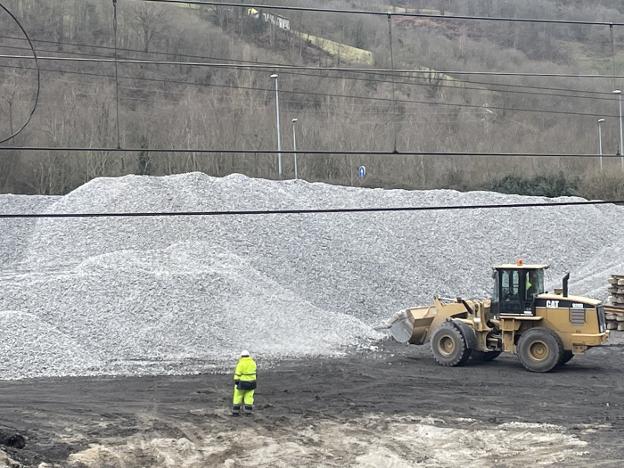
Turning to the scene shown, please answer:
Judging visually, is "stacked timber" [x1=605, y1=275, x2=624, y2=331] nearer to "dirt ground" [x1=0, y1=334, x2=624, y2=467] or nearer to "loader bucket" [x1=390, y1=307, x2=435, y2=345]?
"dirt ground" [x1=0, y1=334, x2=624, y2=467]

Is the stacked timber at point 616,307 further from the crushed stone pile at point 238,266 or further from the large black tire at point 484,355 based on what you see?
the large black tire at point 484,355

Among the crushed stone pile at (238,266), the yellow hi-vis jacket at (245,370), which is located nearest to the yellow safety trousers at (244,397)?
the yellow hi-vis jacket at (245,370)

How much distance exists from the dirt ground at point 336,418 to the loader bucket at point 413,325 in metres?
0.66

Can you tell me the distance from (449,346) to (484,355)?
1.07 metres

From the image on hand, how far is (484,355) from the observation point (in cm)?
2175

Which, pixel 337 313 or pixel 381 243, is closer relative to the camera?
pixel 337 313

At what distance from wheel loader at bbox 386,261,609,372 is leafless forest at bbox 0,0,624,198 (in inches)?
1178

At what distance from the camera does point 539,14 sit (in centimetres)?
11388

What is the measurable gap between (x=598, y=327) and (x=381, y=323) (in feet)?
31.9

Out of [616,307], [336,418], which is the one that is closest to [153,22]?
[616,307]

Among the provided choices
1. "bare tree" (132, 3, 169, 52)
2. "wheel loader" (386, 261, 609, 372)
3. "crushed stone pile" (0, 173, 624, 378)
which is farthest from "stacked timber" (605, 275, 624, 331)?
"bare tree" (132, 3, 169, 52)

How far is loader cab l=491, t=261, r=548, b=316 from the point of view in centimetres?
2042

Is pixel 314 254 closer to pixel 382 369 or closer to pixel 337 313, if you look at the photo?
pixel 337 313

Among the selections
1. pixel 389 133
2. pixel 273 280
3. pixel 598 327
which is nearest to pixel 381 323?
pixel 273 280
